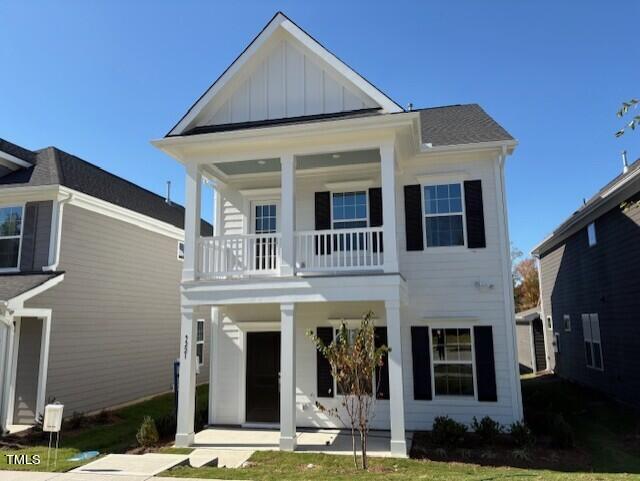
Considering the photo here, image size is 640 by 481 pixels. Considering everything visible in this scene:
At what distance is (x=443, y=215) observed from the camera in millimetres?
10695

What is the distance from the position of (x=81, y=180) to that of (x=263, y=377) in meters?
7.76

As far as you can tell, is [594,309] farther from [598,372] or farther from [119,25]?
[119,25]

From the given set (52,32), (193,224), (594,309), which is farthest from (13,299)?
(594,309)

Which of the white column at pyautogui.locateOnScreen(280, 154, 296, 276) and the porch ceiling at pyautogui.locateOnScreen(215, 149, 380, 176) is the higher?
the porch ceiling at pyautogui.locateOnScreen(215, 149, 380, 176)

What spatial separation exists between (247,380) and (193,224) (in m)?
4.15

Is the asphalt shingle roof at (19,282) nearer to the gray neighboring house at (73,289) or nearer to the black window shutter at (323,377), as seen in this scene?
the gray neighboring house at (73,289)

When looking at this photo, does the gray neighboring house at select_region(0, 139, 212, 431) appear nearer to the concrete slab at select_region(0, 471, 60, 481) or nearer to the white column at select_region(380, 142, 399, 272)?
the concrete slab at select_region(0, 471, 60, 481)

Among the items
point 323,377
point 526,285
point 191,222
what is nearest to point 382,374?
point 323,377

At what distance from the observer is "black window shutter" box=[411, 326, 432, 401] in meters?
10.1

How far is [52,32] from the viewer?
1091cm

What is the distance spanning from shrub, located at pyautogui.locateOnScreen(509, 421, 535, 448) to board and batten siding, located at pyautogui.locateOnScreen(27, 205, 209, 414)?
A: 1068cm

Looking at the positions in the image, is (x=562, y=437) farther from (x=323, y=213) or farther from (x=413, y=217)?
(x=323, y=213)

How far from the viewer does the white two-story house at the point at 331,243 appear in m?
9.08

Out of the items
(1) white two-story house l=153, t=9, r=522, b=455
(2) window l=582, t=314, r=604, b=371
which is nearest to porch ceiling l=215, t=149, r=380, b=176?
(1) white two-story house l=153, t=9, r=522, b=455
